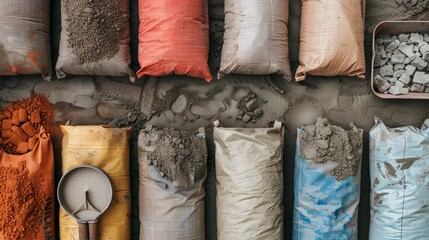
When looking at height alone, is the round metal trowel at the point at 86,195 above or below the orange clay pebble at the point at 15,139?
below

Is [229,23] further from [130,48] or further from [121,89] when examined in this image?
[121,89]

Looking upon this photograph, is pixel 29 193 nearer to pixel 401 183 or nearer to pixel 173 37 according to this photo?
pixel 173 37

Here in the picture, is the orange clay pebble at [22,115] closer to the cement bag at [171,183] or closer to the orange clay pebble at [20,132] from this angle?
the orange clay pebble at [20,132]

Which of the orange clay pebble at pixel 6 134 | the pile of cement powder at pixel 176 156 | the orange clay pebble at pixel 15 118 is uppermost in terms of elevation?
the orange clay pebble at pixel 15 118

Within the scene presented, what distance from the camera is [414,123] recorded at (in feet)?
8.82

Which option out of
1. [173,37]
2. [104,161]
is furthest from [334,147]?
[104,161]

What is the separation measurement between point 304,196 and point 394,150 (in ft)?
2.06

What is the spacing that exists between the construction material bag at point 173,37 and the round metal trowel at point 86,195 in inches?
28.1

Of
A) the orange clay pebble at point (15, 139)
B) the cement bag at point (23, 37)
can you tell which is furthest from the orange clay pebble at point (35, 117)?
the cement bag at point (23, 37)

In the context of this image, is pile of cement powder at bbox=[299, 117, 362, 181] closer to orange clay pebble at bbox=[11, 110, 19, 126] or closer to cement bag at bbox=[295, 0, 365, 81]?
cement bag at bbox=[295, 0, 365, 81]

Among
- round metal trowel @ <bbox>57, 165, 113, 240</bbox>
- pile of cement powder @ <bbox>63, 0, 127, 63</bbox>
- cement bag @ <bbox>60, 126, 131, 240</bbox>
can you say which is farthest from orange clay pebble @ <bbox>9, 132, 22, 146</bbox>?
pile of cement powder @ <bbox>63, 0, 127, 63</bbox>

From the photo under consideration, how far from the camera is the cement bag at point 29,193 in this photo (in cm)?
235

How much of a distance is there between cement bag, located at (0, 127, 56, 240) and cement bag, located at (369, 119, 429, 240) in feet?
6.85

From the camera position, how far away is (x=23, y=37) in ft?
8.02
